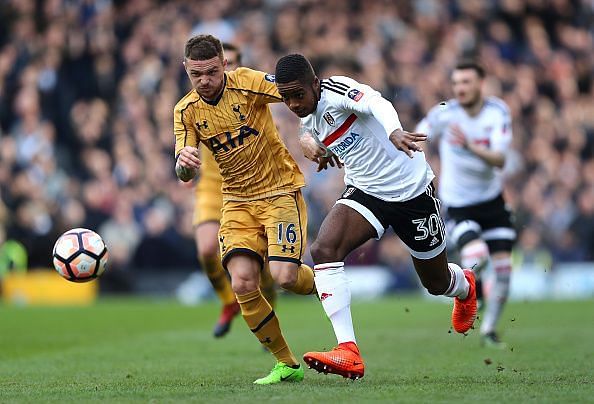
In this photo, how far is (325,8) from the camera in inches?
997

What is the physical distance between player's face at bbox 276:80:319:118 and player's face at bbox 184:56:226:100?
1.88 feet

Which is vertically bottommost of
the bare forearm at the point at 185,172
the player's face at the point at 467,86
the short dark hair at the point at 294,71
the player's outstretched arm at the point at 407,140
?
the bare forearm at the point at 185,172

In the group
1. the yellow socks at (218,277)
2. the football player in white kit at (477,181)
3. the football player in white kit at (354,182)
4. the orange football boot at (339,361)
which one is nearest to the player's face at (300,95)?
the football player in white kit at (354,182)

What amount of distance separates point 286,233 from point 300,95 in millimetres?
1141

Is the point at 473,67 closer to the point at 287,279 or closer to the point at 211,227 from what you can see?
the point at 211,227

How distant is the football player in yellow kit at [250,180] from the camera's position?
7832 mm

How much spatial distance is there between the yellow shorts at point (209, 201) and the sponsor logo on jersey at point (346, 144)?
3.61 metres

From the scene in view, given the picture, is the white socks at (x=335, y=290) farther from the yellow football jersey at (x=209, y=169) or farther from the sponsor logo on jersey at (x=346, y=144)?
the yellow football jersey at (x=209, y=169)

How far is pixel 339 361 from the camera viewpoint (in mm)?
7168

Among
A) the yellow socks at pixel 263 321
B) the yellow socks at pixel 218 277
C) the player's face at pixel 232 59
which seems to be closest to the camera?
the yellow socks at pixel 263 321

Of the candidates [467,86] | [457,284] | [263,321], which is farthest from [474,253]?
[263,321]

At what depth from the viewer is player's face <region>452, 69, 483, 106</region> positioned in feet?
38.6

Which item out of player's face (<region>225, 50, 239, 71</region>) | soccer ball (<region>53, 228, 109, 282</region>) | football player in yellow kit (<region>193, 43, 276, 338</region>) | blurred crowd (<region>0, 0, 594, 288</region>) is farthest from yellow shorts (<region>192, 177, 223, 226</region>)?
blurred crowd (<region>0, 0, 594, 288</region>)

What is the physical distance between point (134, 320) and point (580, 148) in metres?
11.0
